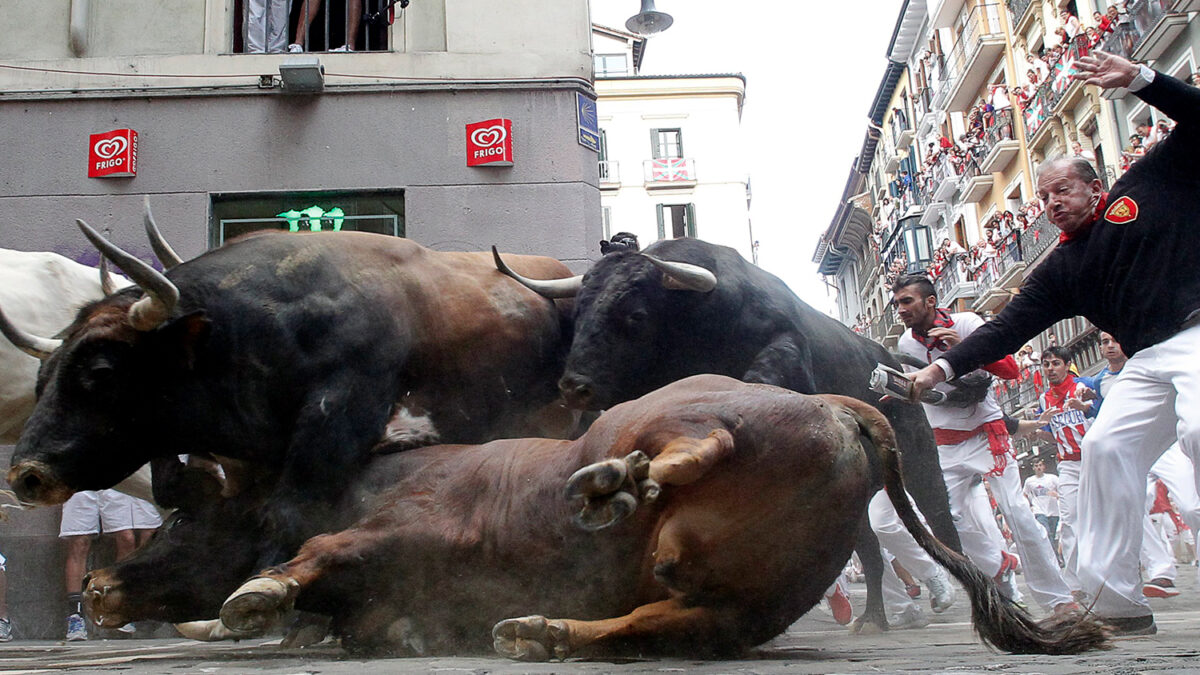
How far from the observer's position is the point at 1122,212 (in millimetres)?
4613

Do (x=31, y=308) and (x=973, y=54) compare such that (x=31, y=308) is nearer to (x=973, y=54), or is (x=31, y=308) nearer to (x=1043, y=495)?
(x=1043, y=495)

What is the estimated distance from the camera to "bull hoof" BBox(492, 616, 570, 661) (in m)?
2.94

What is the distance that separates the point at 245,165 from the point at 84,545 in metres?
3.02

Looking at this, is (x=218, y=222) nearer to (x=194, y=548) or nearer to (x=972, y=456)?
(x=194, y=548)

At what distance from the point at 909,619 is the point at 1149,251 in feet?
9.98

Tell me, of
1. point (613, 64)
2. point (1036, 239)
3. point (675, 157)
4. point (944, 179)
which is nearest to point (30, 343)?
point (1036, 239)

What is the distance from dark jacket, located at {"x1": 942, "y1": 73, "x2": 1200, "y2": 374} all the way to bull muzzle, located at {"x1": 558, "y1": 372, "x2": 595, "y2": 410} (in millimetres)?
2058

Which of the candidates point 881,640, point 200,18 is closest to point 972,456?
point 881,640

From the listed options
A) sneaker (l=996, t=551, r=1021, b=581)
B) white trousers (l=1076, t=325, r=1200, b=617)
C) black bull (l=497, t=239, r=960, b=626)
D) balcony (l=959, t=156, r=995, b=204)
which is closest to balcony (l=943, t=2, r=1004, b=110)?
balcony (l=959, t=156, r=995, b=204)

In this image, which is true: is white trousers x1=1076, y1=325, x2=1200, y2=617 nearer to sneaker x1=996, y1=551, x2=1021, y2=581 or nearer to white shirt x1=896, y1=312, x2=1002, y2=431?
white shirt x1=896, y1=312, x2=1002, y2=431

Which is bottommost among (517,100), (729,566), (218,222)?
(729,566)

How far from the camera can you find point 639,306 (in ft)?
17.6

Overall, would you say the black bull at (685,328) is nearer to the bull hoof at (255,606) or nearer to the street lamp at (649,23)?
the bull hoof at (255,606)

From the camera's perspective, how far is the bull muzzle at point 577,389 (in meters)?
4.98
